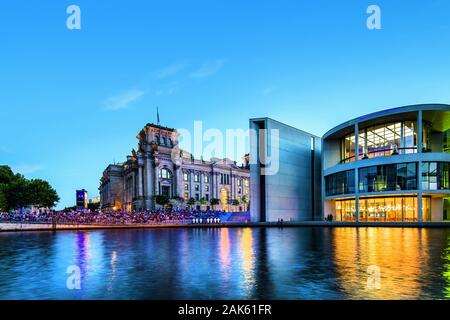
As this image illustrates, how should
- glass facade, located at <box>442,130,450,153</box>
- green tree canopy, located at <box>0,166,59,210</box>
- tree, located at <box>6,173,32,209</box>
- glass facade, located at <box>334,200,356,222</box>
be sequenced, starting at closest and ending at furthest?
glass facade, located at <box>442,130,450,153</box>
glass facade, located at <box>334,200,356,222</box>
green tree canopy, located at <box>0,166,59,210</box>
tree, located at <box>6,173,32,209</box>

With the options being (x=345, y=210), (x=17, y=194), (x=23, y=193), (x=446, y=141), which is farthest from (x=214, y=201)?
(x=446, y=141)

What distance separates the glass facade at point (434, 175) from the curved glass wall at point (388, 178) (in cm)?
134

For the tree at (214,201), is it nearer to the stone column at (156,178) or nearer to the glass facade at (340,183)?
the stone column at (156,178)

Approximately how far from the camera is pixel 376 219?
52.0 meters

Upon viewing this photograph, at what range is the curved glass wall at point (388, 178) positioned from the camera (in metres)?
47.1

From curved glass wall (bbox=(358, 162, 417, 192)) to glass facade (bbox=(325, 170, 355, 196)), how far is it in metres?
1.83

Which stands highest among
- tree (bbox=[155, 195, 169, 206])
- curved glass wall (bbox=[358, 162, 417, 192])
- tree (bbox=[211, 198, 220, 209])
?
curved glass wall (bbox=[358, 162, 417, 192])

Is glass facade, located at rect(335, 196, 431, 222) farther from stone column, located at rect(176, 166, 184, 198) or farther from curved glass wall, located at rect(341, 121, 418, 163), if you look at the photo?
stone column, located at rect(176, 166, 184, 198)

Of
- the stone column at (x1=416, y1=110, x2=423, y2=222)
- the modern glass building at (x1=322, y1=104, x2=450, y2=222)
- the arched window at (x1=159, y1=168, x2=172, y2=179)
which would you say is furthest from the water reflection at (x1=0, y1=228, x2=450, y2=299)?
the arched window at (x1=159, y1=168, x2=172, y2=179)

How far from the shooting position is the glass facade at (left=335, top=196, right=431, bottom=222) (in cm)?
4892

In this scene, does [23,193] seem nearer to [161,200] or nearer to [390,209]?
[161,200]

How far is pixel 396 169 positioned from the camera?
4822cm

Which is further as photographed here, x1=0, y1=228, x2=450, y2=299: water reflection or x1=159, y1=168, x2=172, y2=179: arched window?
x1=159, y1=168, x2=172, y2=179: arched window

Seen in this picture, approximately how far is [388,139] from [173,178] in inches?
2892
